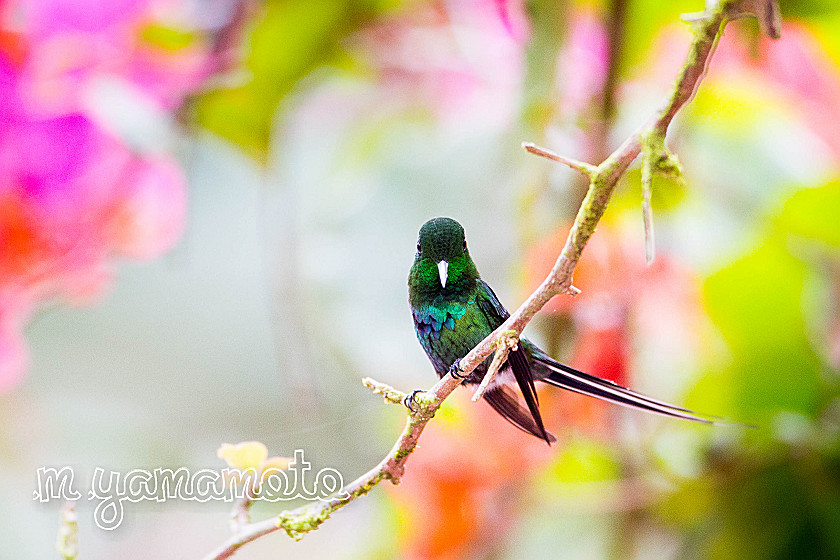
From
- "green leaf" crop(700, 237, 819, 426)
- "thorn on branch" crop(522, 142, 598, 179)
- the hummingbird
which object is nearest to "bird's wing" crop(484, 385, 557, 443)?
the hummingbird

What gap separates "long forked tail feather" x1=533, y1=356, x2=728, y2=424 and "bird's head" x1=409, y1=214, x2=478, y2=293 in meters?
0.04

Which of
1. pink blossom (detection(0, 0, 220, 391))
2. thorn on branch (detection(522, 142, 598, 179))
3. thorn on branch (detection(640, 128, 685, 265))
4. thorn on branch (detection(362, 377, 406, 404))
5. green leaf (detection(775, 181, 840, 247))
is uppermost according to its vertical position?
pink blossom (detection(0, 0, 220, 391))

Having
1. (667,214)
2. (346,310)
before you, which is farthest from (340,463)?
(667,214)

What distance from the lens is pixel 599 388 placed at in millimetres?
224

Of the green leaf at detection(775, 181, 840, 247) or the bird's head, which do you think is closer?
the bird's head

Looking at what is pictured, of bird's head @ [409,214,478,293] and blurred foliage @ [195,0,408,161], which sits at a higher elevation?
blurred foliage @ [195,0,408,161]

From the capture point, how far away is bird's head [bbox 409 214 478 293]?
8.6 inches

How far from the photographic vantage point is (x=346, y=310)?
44 cm

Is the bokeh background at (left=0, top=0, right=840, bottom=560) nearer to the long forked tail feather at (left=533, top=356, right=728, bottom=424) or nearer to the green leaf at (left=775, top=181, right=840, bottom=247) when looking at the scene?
the green leaf at (left=775, top=181, right=840, bottom=247)

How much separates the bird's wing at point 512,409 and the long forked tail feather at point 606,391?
0.5 inches

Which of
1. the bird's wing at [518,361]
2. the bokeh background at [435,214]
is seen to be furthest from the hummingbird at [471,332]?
the bokeh background at [435,214]

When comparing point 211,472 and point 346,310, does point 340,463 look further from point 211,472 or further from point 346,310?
point 346,310

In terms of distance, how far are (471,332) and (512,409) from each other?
0.04m

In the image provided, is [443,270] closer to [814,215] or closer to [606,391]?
[606,391]
